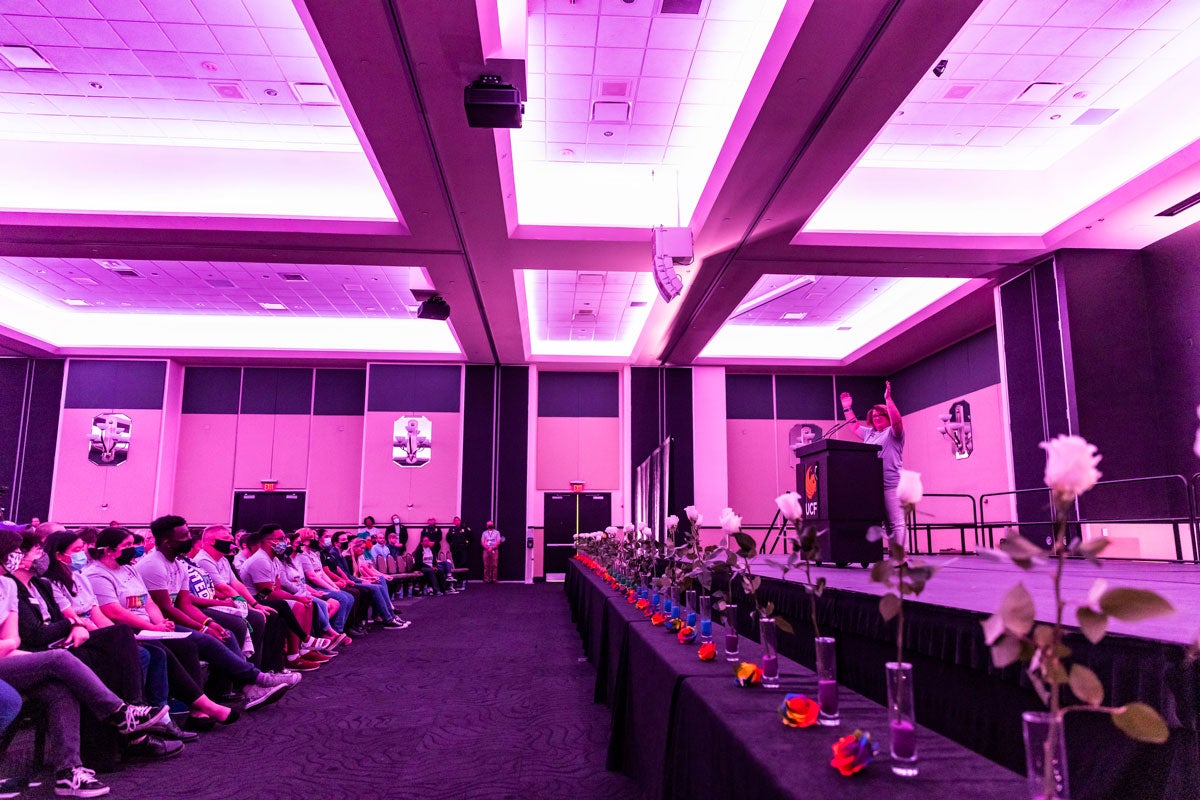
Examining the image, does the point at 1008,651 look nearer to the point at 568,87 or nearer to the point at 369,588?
the point at 568,87

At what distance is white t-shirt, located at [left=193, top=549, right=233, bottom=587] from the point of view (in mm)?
5434

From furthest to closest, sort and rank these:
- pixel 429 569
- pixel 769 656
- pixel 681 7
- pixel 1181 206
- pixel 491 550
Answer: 1. pixel 491 550
2. pixel 429 569
3. pixel 1181 206
4. pixel 681 7
5. pixel 769 656

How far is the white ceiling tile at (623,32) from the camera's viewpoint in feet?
19.4

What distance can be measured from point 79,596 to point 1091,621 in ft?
14.7

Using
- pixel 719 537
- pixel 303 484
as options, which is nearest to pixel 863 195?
pixel 719 537

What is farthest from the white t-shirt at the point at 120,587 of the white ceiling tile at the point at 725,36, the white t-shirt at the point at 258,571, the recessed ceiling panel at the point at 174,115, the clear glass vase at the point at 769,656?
the white ceiling tile at the point at 725,36

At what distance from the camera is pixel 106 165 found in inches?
324

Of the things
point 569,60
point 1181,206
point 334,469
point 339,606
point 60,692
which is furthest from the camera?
point 334,469

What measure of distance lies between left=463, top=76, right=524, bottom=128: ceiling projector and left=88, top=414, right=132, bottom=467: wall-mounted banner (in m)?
12.2

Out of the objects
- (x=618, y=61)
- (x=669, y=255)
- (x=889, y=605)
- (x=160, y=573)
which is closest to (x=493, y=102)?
(x=618, y=61)

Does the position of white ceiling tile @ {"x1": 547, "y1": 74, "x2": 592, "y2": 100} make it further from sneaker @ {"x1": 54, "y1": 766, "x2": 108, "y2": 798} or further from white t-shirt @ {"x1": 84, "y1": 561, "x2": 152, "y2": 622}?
sneaker @ {"x1": 54, "y1": 766, "x2": 108, "y2": 798}

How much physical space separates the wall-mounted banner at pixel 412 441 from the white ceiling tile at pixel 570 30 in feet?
32.4

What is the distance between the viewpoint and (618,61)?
6.47 m

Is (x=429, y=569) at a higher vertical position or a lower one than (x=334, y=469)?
lower
